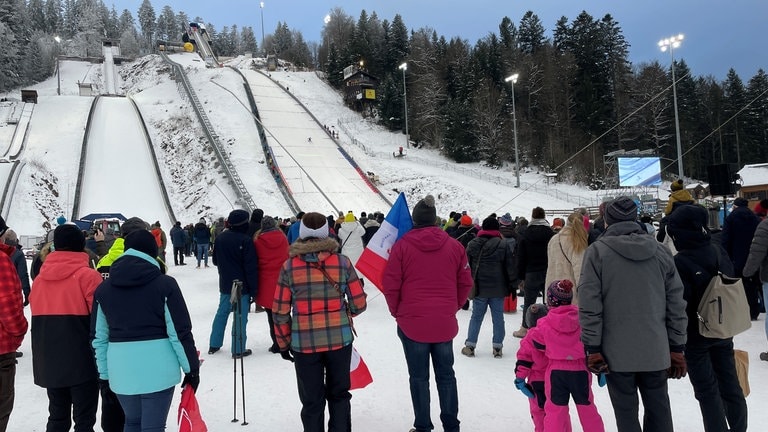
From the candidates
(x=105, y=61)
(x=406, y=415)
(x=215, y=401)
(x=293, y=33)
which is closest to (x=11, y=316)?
(x=215, y=401)

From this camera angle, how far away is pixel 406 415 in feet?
16.1

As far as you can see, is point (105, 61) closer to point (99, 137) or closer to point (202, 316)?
point (99, 137)

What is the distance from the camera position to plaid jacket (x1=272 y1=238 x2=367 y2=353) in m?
3.76

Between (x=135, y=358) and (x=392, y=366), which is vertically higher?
(x=135, y=358)

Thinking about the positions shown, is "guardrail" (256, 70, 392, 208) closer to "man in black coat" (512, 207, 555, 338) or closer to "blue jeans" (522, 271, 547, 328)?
"man in black coat" (512, 207, 555, 338)

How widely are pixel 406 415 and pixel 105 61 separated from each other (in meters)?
99.3

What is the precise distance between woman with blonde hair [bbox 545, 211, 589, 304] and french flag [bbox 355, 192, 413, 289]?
2.00 m

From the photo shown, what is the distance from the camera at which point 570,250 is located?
6.29 m

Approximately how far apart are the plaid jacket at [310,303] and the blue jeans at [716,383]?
2703mm

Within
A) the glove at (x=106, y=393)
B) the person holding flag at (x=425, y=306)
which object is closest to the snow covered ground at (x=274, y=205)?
the person holding flag at (x=425, y=306)

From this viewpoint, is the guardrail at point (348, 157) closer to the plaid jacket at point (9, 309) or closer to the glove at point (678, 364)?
the plaid jacket at point (9, 309)

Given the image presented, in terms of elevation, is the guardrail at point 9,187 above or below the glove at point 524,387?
above

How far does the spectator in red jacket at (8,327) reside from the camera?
3.99 metres

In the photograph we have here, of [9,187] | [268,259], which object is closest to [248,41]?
[9,187]
